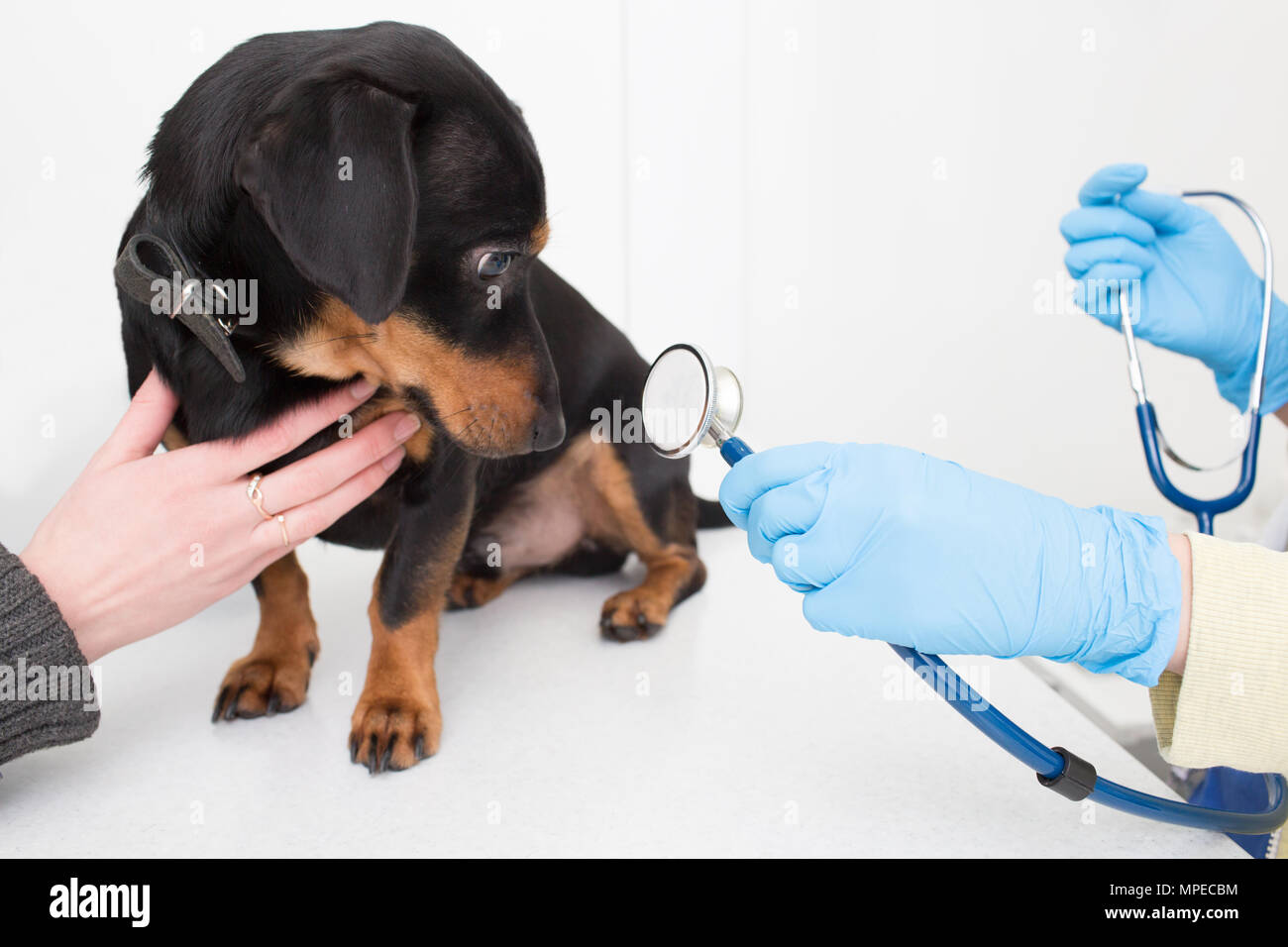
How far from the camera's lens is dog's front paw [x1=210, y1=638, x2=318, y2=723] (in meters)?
1.51

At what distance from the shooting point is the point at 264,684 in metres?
1.53

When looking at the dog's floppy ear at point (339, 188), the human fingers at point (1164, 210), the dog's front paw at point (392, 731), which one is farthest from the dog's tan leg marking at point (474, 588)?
the human fingers at point (1164, 210)

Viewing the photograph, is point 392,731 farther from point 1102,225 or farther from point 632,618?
point 1102,225

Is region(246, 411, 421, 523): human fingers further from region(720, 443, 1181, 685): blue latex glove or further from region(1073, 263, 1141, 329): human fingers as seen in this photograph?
region(1073, 263, 1141, 329): human fingers

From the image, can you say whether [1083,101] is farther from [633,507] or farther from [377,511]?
[377,511]

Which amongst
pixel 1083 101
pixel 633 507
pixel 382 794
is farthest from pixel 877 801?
pixel 1083 101

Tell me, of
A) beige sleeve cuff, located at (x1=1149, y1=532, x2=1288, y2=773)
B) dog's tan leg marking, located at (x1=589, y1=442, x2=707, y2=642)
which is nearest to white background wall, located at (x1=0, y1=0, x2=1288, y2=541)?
dog's tan leg marking, located at (x1=589, y1=442, x2=707, y2=642)

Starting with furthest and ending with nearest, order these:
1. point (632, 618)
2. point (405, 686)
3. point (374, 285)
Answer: point (632, 618) < point (405, 686) < point (374, 285)

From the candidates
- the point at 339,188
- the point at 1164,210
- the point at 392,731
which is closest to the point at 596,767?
the point at 392,731

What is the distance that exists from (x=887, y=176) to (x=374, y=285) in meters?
1.88

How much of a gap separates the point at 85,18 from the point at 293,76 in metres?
1.13

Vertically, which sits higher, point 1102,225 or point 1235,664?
point 1102,225
